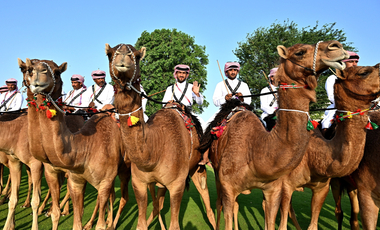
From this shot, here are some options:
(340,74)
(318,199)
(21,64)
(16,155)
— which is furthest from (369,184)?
(16,155)

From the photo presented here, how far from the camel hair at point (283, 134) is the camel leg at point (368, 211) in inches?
57.1

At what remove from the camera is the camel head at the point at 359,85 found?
12.5 feet

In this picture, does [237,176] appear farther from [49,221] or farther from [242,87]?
[49,221]

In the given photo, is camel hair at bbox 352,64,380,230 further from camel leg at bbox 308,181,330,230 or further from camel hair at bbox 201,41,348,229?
camel hair at bbox 201,41,348,229

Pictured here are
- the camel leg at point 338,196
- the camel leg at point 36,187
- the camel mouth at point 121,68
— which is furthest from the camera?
the camel leg at point 338,196

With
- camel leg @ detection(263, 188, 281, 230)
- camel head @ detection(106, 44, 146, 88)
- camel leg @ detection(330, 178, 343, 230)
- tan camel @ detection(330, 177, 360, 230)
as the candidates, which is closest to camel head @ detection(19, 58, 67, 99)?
camel head @ detection(106, 44, 146, 88)

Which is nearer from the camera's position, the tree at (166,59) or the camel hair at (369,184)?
the camel hair at (369,184)

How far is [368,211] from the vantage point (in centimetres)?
418

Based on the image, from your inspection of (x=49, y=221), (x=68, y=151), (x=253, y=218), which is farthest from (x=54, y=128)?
(x=253, y=218)

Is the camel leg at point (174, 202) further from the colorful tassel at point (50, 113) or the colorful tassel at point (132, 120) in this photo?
the colorful tassel at point (50, 113)

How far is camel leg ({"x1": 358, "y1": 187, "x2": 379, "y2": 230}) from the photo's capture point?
4145 millimetres

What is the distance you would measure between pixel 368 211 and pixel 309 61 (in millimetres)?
2538

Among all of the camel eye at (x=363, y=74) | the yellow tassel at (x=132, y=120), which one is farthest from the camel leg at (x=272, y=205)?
the yellow tassel at (x=132, y=120)

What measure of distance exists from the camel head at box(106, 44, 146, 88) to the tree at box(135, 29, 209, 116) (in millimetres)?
21459
